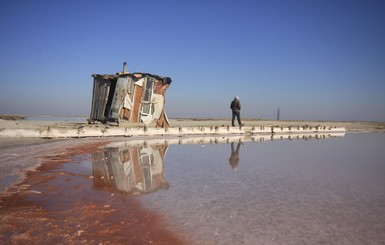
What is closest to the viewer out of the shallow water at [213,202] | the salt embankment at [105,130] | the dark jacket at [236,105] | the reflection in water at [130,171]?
the shallow water at [213,202]

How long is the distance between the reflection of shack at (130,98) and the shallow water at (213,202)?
8411 mm

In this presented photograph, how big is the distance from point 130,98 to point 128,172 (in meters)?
9.56

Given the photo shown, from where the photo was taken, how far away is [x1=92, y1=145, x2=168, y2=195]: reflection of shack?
3.88 meters

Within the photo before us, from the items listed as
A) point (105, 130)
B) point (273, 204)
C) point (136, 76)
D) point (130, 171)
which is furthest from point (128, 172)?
point (136, 76)

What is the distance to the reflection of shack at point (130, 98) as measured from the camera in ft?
45.4

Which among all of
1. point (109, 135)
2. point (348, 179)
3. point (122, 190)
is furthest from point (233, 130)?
point (122, 190)

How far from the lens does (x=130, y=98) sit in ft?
45.6

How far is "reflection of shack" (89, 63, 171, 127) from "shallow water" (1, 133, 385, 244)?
8411 mm

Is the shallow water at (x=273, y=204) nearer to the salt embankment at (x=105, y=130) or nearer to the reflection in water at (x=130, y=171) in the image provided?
the reflection in water at (x=130, y=171)

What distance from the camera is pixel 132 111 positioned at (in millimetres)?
13930

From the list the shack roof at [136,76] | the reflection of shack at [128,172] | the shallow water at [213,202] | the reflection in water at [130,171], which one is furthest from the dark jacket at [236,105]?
the shallow water at [213,202]

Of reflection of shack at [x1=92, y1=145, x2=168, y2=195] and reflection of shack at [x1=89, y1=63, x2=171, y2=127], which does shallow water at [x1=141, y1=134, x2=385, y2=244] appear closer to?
reflection of shack at [x1=92, y1=145, x2=168, y2=195]

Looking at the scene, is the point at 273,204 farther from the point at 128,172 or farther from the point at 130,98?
the point at 130,98

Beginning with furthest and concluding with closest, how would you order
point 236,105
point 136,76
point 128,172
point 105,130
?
point 236,105 → point 136,76 → point 105,130 → point 128,172
